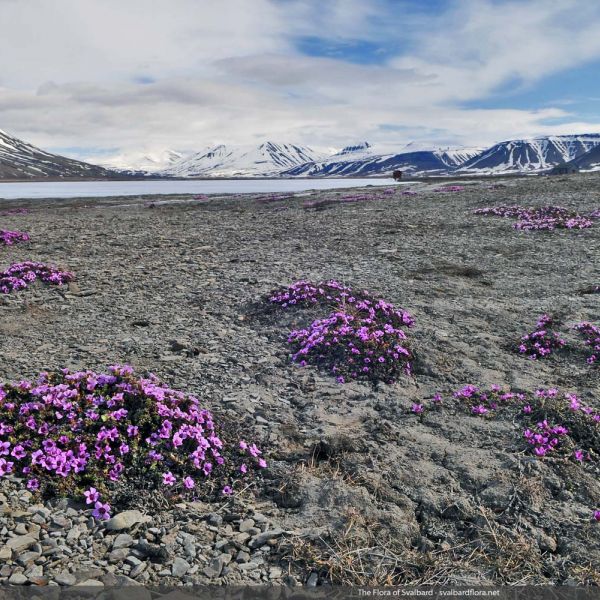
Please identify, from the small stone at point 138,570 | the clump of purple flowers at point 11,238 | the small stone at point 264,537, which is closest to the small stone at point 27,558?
the small stone at point 138,570

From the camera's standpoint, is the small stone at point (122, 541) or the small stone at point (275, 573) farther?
the small stone at point (122, 541)

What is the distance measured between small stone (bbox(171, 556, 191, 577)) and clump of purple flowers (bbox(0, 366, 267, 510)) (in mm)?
1031

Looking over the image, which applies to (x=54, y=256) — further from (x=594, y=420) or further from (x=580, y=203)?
(x=580, y=203)

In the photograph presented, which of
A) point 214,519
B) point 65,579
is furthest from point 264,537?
point 65,579

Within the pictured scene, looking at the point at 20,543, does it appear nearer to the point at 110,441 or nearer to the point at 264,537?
the point at 110,441

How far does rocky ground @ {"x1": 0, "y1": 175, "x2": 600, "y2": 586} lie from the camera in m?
4.95

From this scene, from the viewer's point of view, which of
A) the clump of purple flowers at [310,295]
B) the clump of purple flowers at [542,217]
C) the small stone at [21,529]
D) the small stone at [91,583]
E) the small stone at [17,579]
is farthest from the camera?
the clump of purple flowers at [542,217]

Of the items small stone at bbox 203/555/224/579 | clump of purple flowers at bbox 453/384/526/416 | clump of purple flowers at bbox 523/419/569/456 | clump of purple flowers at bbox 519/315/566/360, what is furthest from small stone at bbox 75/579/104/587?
clump of purple flowers at bbox 519/315/566/360

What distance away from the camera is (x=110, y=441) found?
6.16 meters

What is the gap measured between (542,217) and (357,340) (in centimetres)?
2095

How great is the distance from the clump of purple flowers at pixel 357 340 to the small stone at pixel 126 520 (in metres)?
4.49

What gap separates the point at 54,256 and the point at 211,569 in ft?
56.9

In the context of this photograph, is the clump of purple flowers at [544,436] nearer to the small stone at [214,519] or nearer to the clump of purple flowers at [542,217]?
the small stone at [214,519]

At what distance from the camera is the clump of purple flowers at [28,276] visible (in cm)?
1410
